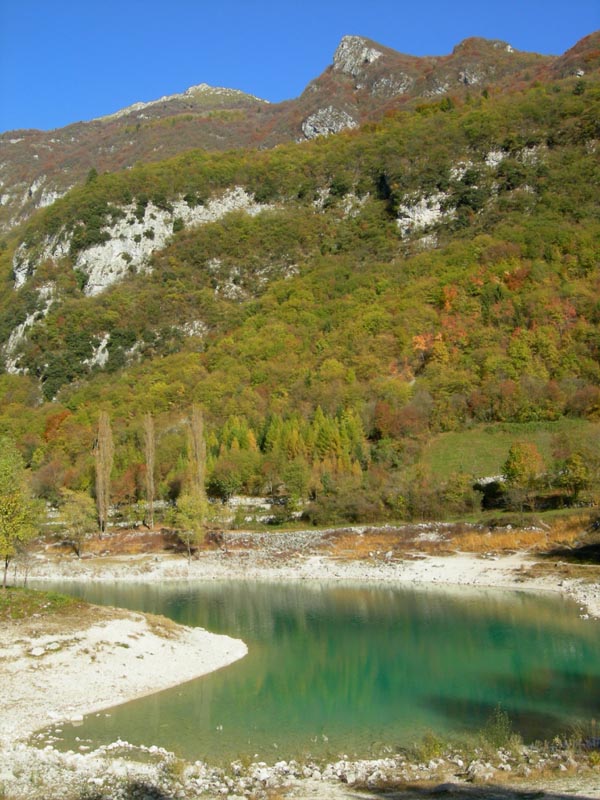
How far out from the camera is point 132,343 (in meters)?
116

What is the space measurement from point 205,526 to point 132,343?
214 feet

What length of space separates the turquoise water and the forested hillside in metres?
22.6

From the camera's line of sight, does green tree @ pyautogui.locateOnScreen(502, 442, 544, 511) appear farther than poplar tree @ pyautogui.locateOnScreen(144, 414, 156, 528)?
No

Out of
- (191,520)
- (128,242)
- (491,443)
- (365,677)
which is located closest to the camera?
(365,677)

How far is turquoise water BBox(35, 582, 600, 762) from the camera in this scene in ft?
58.1

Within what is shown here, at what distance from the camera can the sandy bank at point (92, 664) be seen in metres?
18.9

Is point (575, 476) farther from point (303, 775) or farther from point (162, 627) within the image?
point (303, 775)

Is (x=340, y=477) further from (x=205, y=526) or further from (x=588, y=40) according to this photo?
(x=588, y=40)

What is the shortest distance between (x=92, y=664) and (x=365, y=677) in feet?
28.8

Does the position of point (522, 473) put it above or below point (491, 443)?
below

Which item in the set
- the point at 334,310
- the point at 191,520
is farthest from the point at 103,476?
the point at 334,310

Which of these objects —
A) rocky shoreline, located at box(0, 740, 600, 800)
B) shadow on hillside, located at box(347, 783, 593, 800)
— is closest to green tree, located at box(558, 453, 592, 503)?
rocky shoreline, located at box(0, 740, 600, 800)

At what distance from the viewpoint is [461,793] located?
12.8m

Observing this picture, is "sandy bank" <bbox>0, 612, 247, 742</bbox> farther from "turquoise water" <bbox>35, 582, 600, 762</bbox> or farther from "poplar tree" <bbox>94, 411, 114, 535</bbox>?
"poplar tree" <bbox>94, 411, 114, 535</bbox>
